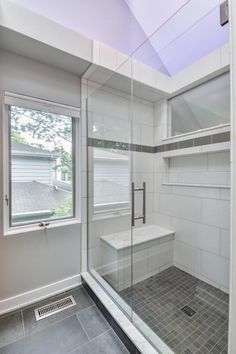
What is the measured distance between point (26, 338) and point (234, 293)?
1.56 meters

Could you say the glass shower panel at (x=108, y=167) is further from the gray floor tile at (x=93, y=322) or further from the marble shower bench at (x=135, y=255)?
the gray floor tile at (x=93, y=322)

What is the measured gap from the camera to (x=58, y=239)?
189 centimetres

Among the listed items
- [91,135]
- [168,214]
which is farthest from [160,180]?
[91,135]

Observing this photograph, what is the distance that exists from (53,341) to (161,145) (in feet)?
7.85

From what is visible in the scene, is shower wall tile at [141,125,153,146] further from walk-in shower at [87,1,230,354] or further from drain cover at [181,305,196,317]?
drain cover at [181,305,196,317]

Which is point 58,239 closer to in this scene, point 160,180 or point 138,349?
point 138,349

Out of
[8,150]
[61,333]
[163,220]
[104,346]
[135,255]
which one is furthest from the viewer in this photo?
[163,220]

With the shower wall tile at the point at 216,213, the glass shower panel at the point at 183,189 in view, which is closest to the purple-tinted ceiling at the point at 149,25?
the glass shower panel at the point at 183,189

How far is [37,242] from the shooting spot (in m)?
1.77

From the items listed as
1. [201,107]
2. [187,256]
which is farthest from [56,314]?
[201,107]

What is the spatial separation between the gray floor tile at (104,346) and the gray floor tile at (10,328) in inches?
20.2

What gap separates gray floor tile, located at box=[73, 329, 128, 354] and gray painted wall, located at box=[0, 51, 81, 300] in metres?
0.74

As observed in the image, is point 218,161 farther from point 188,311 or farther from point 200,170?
point 188,311

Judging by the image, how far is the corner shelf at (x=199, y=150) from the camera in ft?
5.87
